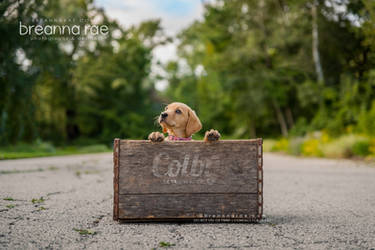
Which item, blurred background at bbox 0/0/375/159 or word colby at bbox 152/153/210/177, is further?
blurred background at bbox 0/0/375/159

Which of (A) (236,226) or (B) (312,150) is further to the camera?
(B) (312,150)

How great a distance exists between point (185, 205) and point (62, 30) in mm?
18212

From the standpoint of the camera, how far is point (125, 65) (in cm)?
3141

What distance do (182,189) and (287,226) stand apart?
110 centimetres

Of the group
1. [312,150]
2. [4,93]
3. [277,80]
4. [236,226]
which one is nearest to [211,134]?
[236,226]

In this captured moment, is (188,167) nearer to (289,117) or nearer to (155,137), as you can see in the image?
(155,137)

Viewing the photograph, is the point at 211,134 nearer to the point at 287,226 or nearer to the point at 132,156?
the point at 132,156

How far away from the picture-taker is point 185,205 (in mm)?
3471

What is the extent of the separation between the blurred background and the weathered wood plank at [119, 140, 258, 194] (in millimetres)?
6229

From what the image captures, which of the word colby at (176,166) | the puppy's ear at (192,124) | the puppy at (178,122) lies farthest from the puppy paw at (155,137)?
the puppy's ear at (192,124)

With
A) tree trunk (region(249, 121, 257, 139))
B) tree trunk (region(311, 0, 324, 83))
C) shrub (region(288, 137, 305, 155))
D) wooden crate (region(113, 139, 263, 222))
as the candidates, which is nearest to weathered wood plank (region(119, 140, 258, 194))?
wooden crate (region(113, 139, 263, 222))

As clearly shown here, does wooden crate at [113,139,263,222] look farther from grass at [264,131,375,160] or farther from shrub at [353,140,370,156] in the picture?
shrub at [353,140,370,156]

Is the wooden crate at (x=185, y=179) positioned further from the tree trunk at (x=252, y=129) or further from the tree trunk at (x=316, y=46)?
the tree trunk at (x=252, y=129)

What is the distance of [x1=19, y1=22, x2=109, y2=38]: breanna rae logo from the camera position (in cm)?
1256
